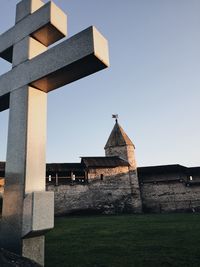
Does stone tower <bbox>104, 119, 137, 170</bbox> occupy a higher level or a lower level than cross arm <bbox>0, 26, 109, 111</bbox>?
higher

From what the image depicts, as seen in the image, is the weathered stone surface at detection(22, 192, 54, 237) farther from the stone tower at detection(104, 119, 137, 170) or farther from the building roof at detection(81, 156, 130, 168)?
the stone tower at detection(104, 119, 137, 170)

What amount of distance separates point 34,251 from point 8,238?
0.28 meters

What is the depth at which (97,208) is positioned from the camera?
19.4m

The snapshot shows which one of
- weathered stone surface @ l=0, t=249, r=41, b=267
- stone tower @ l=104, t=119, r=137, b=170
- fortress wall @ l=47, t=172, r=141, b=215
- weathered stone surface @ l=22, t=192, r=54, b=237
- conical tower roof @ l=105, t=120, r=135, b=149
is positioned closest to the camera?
weathered stone surface @ l=0, t=249, r=41, b=267

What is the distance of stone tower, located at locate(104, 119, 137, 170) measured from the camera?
2461cm

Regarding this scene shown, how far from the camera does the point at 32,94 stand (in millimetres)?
2408

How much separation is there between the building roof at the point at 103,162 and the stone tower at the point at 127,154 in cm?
124

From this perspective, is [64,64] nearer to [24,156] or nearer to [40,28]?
[40,28]

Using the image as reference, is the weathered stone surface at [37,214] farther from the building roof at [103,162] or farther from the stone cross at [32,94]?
the building roof at [103,162]

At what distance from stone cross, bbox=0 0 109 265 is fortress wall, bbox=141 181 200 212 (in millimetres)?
21338

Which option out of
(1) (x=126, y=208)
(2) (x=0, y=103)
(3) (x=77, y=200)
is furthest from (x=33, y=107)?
(1) (x=126, y=208)

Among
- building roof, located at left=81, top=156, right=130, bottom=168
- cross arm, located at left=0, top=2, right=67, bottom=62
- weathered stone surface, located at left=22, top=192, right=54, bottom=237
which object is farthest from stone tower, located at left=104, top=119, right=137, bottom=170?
weathered stone surface, located at left=22, top=192, right=54, bottom=237

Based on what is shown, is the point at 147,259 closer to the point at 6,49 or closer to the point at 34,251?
the point at 34,251

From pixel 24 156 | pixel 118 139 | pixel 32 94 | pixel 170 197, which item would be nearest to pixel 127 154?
pixel 118 139
